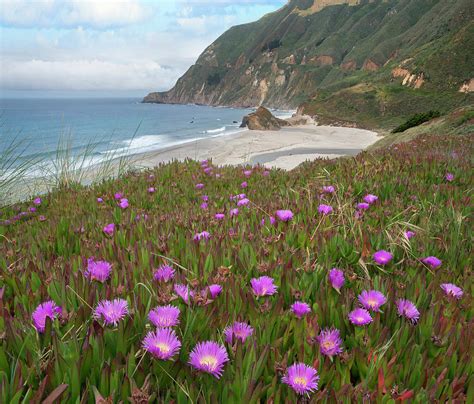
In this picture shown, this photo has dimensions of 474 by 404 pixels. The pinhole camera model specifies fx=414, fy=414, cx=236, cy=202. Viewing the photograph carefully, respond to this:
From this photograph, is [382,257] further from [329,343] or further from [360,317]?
[329,343]

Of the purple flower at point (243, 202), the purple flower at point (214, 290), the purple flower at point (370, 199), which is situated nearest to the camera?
the purple flower at point (214, 290)

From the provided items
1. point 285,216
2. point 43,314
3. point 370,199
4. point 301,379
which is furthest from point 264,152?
point 301,379

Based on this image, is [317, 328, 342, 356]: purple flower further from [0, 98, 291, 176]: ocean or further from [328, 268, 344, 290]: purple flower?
[0, 98, 291, 176]: ocean

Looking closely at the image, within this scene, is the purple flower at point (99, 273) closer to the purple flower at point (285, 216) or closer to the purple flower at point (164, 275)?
the purple flower at point (164, 275)

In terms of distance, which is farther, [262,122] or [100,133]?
[100,133]

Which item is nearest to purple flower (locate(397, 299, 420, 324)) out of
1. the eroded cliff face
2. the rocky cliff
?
the rocky cliff

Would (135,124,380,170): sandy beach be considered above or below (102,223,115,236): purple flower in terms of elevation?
below

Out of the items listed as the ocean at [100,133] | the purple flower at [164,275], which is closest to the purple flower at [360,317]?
the purple flower at [164,275]
